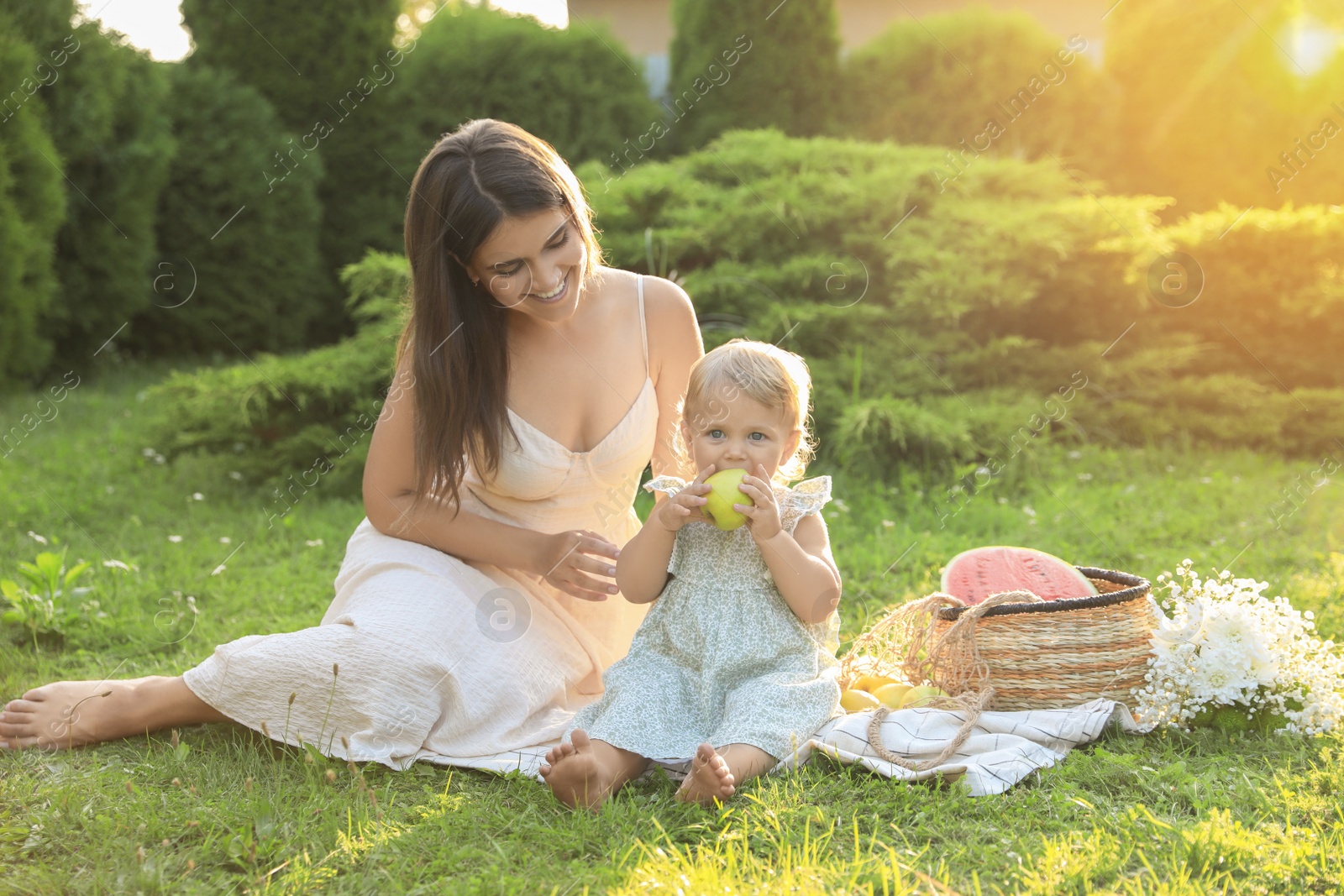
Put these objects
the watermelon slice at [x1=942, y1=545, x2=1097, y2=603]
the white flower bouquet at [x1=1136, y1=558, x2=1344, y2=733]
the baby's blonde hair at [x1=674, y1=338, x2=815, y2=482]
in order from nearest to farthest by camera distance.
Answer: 1. the baby's blonde hair at [x1=674, y1=338, x2=815, y2=482]
2. the white flower bouquet at [x1=1136, y1=558, x2=1344, y2=733]
3. the watermelon slice at [x1=942, y1=545, x2=1097, y2=603]

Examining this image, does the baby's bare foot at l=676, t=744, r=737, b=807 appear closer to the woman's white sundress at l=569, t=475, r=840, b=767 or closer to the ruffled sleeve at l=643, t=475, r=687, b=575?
the woman's white sundress at l=569, t=475, r=840, b=767

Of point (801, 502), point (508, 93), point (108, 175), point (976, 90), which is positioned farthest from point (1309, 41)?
point (108, 175)

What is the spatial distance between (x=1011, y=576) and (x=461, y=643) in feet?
4.91

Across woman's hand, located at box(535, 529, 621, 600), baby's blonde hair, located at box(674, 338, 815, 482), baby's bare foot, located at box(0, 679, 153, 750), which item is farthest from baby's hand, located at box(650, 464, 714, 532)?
baby's bare foot, located at box(0, 679, 153, 750)

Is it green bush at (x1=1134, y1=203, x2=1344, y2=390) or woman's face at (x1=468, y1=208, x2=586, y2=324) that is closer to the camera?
woman's face at (x1=468, y1=208, x2=586, y2=324)

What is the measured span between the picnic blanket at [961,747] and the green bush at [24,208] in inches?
234

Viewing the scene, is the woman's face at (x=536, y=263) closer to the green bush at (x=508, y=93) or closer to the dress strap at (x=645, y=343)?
the dress strap at (x=645, y=343)

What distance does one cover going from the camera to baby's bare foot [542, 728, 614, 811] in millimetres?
2209

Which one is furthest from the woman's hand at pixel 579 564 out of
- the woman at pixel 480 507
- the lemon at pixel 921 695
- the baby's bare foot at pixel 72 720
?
the baby's bare foot at pixel 72 720

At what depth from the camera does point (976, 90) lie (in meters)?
9.09

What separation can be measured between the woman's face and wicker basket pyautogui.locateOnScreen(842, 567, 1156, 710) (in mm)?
1247

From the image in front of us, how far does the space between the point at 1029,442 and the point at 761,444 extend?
314 centimetres

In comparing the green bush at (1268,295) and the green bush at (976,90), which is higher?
the green bush at (976,90)

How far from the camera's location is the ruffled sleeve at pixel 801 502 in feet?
8.32
